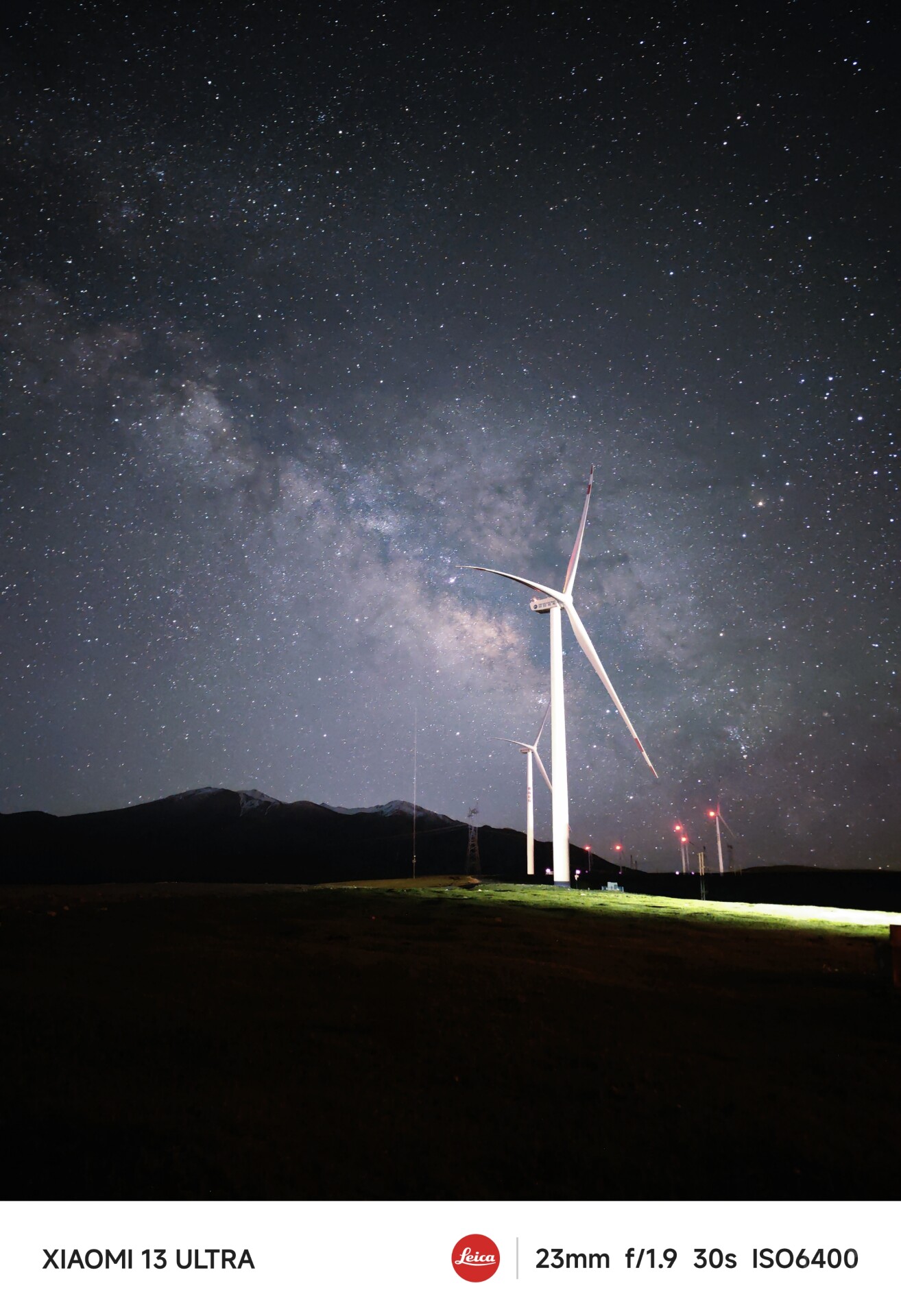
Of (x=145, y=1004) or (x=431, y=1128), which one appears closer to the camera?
(x=431, y=1128)

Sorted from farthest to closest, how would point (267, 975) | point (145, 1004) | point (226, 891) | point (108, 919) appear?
point (226, 891) → point (108, 919) → point (267, 975) → point (145, 1004)

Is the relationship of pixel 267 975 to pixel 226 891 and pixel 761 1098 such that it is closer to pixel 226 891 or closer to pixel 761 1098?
pixel 761 1098

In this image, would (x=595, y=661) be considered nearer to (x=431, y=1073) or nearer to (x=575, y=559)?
(x=575, y=559)

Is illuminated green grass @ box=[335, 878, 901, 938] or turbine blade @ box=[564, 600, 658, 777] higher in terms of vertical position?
turbine blade @ box=[564, 600, 658, 777]

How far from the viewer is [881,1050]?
11516 mm

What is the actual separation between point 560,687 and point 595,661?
4.31 m

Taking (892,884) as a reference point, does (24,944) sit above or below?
above

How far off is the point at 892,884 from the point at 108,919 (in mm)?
166422
